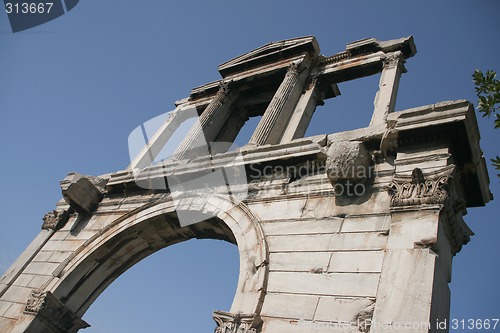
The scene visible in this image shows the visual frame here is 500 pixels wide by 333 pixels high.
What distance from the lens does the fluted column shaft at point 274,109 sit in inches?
356

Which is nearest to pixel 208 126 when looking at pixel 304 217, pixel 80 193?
pixel 80 193

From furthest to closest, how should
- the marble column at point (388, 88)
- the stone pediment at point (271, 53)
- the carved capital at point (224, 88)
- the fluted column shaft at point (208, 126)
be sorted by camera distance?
the carved capital at point (224, 88)
the stone pediment at point (271, 53)
the fluted column shaft at point (208, 126)
the marble column at point (388, 88)

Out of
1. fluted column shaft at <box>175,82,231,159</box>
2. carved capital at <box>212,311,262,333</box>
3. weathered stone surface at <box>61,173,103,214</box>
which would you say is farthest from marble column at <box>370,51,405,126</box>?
weathered stone surface at <box>61,173,103,214</box>

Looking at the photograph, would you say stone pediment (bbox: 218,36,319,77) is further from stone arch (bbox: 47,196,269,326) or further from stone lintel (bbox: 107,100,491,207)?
stone arch (bbox: 47,196,269,326)

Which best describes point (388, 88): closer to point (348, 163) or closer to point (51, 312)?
point (348, 163)

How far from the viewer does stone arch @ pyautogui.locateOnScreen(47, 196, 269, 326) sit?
25.5 feet

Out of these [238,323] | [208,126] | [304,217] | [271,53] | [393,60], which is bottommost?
[238,323]

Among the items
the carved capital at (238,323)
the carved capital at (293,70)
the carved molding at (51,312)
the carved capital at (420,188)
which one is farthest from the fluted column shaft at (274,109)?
the carved molding at (51,312)

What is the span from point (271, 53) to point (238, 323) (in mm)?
8387

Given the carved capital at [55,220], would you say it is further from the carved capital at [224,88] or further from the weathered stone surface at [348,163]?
the weathered stone surface at [348,163]

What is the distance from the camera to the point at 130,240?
902 centimetres

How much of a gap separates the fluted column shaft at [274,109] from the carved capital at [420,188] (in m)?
3.54

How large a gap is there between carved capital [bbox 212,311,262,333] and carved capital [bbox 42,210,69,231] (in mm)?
5966

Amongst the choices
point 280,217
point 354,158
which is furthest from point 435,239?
point 280,217
